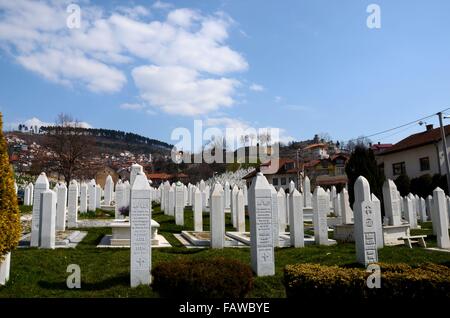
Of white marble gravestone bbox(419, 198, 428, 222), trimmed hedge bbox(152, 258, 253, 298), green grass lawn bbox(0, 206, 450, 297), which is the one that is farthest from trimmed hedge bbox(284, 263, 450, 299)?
white marble gravestone bbox(419, 198, 428, 222)

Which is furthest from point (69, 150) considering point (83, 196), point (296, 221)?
point (296, 221)

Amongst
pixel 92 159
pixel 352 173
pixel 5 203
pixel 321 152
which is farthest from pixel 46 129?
pixel 321 152

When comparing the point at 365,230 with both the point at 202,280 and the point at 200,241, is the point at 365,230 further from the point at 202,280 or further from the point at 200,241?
the point at 200,241

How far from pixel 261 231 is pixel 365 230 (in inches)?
112

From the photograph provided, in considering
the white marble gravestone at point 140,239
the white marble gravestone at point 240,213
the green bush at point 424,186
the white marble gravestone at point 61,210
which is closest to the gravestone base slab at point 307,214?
the white marble gravestone at point 240,213

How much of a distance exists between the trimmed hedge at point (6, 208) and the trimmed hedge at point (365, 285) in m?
5.48

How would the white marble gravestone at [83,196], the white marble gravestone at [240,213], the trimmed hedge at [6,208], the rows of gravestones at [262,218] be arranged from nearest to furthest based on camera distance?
1. the trimmed hedge at [6,208]
2. the rows of gravestones at [262,218]
3. the white marble gravestone at [240,213]
4. the white marble gravestone at [83,196]

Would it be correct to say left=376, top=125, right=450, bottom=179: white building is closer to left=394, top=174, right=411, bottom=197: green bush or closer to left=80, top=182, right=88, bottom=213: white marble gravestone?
left=394, top=174, right=411, bottom=197: green bush

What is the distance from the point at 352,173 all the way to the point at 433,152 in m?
24.2

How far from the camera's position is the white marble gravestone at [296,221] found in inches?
524

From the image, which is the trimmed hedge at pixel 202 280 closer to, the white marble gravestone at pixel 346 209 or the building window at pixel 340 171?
the white marble gravestone at pixel 346 209

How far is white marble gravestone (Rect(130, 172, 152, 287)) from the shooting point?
8008 mm

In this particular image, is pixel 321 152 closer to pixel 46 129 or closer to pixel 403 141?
pixel 403 141

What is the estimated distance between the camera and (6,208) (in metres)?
7.37
